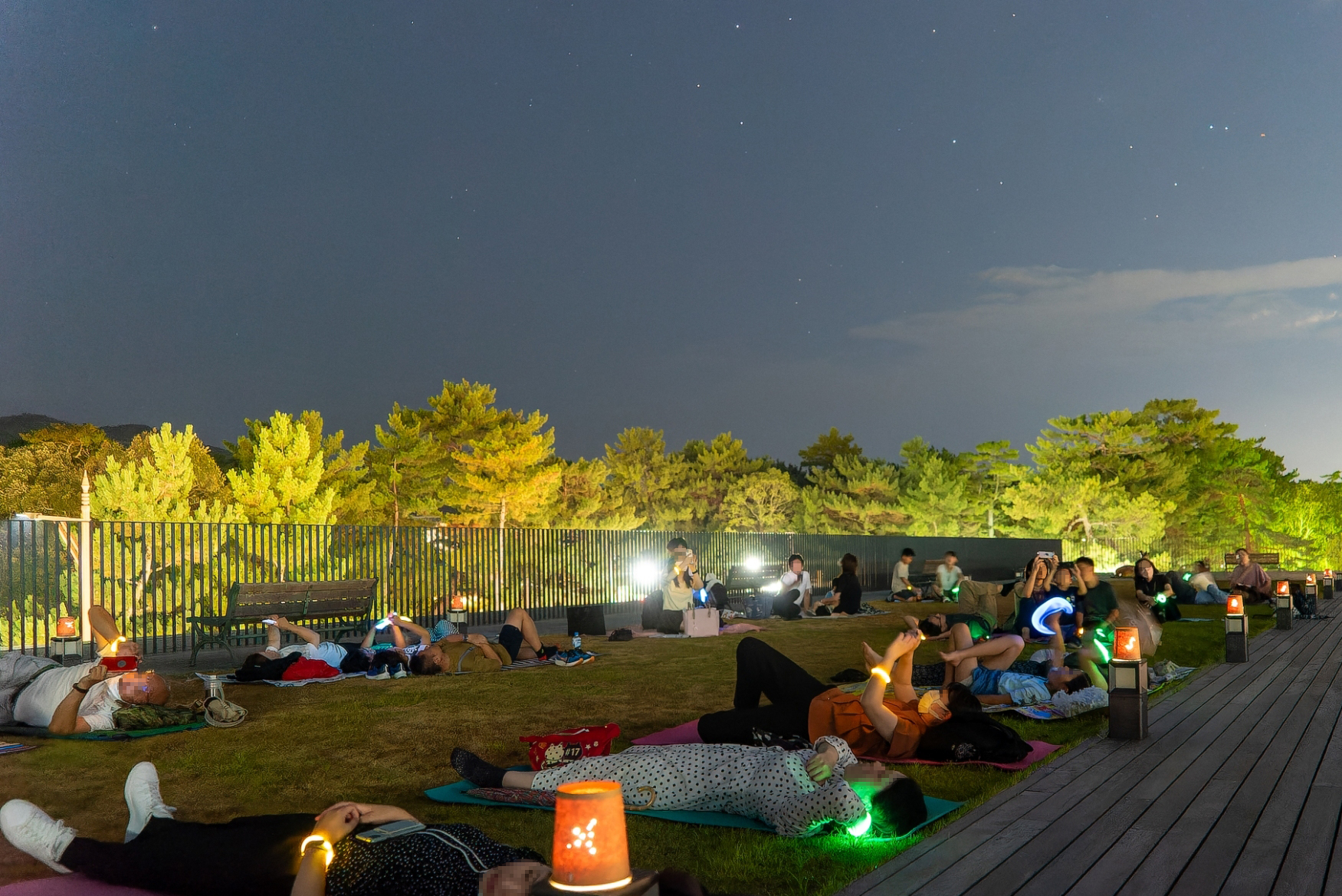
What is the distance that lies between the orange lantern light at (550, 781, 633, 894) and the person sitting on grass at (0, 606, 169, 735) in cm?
561

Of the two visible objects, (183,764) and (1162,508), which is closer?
(183,764)

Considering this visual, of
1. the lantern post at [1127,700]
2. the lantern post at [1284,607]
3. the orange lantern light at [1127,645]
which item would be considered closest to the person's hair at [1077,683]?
the orange lantern light at [1127,645]

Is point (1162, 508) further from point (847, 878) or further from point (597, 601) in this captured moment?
point (847, 878)

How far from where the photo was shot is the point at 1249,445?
49.6 metres

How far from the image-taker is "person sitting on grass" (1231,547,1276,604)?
17.9 meters

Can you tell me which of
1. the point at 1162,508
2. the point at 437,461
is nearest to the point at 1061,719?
the point at 437,461

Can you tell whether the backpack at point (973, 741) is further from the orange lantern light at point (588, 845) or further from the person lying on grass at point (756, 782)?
the orange lantern light at point (588, 845)

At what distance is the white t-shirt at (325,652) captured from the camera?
925cm

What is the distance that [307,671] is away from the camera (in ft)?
29.5

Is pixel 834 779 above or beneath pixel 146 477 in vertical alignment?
beneath

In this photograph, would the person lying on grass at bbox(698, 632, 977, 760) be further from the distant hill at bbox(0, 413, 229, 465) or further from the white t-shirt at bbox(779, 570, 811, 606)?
the distant hill at bbox(0, 413, 229, 465)

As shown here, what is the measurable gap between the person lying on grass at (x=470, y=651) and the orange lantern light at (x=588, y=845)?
7.67 meters

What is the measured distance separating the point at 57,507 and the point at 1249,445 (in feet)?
182

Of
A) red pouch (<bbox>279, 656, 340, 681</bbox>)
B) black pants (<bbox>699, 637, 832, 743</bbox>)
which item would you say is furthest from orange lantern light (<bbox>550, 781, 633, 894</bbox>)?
red pouch (<bbox>279, 656, 340, 681</bbox>)
